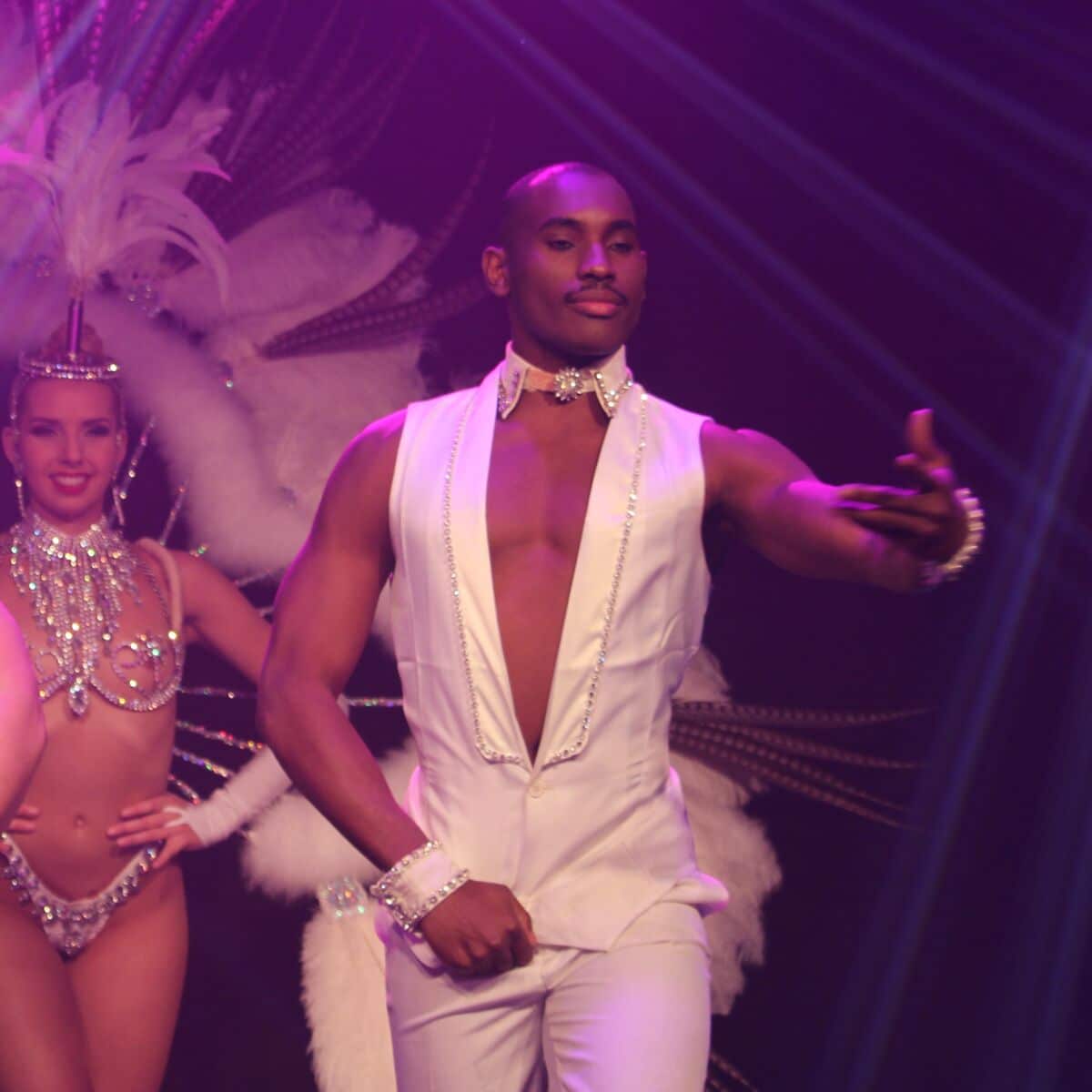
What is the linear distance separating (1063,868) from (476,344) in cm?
221

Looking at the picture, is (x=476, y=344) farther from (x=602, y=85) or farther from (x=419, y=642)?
(x=419, y=642)

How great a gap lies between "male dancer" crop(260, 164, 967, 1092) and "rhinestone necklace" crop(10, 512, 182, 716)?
1.41 meters

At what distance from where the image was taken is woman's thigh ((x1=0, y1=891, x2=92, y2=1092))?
12.0 ft

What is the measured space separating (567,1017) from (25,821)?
1864mm

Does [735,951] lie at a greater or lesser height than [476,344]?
lesser

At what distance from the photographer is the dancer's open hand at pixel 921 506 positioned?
243 centimetres

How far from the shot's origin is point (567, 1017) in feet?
8.73

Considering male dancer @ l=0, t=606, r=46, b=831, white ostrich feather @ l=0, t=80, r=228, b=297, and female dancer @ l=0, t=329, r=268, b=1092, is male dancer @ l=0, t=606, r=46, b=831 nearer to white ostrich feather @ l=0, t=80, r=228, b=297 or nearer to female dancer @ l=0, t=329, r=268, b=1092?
female dancer @ l=0, t=329, r=268, b=1092

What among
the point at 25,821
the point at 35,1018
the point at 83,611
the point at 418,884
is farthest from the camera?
the point at 83,611

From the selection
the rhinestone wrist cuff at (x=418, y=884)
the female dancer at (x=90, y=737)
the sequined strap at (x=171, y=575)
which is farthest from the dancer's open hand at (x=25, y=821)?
the rhinestone wrist cuff at (x=418, y=884)

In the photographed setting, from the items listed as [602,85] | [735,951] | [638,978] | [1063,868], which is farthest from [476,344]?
[638,978]

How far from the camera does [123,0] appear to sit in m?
4.73

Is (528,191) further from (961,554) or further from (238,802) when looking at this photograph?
(238,802)

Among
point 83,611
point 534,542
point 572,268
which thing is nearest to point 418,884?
point 534,542
